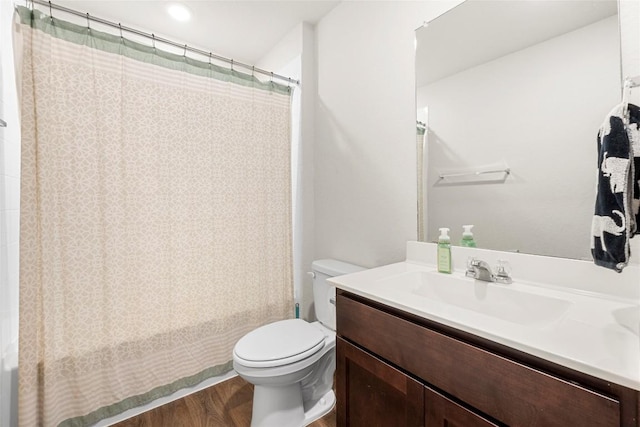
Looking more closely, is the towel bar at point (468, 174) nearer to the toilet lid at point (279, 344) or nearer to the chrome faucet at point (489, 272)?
the chrome faucet at point (489, 272)

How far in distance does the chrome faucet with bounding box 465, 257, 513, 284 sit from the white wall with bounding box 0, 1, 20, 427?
1886 mm

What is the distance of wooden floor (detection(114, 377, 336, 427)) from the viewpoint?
141 cm

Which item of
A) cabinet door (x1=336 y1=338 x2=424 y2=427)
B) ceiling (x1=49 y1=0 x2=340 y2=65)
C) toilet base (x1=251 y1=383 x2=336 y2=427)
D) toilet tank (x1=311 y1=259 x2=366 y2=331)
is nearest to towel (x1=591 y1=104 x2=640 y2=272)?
cabinet door (x1=336 y1=338 x2=424 y2=427)

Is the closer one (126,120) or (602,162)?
(602,162)

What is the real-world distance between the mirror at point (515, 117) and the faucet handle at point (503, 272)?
8cm

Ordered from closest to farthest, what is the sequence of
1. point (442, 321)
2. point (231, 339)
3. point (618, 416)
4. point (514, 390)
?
point (618, 416), point (514, 390), point (442, 321), point (231, 339)

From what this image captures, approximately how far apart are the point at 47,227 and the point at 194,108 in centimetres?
93

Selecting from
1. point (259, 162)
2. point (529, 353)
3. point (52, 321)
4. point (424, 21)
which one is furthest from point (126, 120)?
point (529, 353)

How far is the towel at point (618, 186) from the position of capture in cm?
66

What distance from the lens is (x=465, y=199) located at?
48.0 inches

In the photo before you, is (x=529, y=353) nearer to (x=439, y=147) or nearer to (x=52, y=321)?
(x=439, y=147)

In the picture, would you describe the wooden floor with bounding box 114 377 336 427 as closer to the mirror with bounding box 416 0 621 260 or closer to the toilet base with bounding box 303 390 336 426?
the toilet base with bounding box 303 390 336 426

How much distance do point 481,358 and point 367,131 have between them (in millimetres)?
1283

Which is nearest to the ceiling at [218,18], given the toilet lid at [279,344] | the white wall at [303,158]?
the white wall at [303,158]
